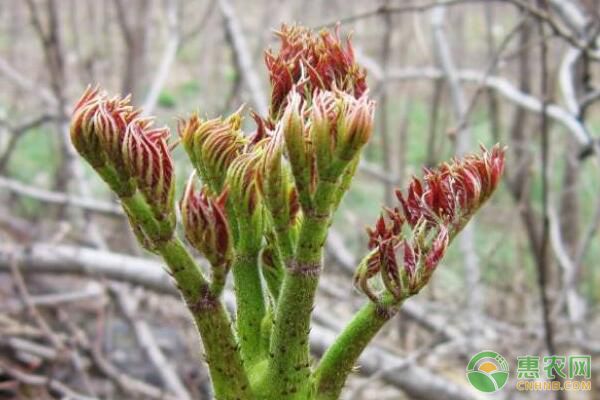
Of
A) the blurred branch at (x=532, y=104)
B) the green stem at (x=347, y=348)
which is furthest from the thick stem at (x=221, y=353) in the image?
the blurred branch at (x=532, y=104)

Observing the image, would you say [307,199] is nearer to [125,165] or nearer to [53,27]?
[125,165]

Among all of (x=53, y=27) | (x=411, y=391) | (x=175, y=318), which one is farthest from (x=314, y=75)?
(x=175, y=318)

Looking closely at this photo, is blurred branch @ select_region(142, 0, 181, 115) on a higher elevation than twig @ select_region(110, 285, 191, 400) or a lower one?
higher

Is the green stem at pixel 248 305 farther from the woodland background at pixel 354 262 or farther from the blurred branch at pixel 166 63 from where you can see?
the blurred branch at pixel 166 63

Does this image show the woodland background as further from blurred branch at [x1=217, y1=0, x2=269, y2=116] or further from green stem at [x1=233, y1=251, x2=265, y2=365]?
green stem at [x1=233, y1=251, x2=265, y2=365]

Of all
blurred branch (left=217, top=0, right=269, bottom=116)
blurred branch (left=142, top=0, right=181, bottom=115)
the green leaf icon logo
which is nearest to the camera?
the green leaf icon logo

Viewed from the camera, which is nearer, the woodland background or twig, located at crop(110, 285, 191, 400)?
the woodland background

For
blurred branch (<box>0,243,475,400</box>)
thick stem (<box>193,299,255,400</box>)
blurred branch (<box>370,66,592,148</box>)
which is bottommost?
blurred branch (<box>0,243,475,400</box>)

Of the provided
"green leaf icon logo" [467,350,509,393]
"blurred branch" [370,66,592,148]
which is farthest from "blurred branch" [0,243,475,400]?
"blurred branch" [370,66,592,148]
